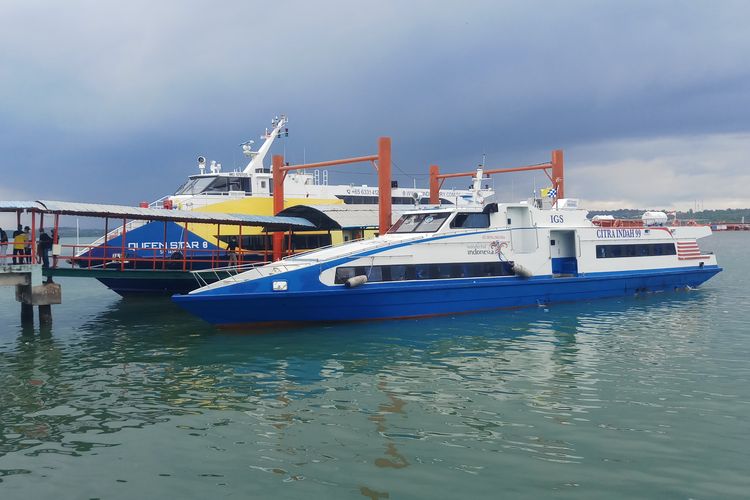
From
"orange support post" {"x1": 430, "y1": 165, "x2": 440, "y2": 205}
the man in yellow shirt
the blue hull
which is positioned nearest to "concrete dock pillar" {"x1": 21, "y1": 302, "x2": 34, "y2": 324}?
the man in yellow shirt

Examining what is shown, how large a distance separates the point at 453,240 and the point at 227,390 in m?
9.85

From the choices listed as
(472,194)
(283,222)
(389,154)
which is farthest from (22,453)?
(472,194)


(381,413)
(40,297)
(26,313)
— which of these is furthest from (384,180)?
(381,413)

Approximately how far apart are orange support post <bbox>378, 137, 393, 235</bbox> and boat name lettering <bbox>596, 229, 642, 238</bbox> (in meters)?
8.04

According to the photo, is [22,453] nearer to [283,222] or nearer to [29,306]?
[29,306]

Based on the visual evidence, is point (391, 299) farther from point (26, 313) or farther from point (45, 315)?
point (26, 313)

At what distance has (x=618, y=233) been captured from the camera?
2339 centimetres

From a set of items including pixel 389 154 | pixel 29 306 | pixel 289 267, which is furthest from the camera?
pixel 389 154

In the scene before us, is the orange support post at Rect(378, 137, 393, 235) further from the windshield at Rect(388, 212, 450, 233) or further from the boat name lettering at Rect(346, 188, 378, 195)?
the boat name lettering at Rect(346, 188, 378, 195)

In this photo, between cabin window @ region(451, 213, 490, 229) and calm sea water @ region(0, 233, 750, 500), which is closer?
calm sea water @ region(0, 233, 750, 500)

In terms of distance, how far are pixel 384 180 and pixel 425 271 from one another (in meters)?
5.86

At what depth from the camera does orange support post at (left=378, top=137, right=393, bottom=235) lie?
22.4 metres

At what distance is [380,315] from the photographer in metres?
17.5

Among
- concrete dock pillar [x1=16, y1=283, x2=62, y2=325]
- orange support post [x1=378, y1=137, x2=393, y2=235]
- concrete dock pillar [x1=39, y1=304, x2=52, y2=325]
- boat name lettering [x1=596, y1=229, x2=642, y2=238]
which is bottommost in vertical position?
concrete dock pillar [x1=39, y1=304, x2=52, y2=325]
